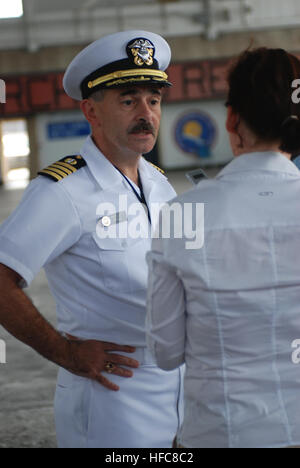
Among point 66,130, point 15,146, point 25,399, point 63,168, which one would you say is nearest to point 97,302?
point 63,168

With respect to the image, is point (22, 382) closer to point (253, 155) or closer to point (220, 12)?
point (253, 155)

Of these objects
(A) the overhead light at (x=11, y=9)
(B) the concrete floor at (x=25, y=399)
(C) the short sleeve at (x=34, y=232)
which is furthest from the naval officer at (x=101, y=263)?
(A) the overhead light at (x=11, y=9)

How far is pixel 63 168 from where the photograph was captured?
1609mm

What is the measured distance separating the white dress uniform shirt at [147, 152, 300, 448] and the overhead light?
20035 millimetres

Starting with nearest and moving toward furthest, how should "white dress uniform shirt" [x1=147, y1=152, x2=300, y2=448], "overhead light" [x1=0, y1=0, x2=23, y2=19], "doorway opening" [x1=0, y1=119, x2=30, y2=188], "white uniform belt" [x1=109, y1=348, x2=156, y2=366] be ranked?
1. "white dress uniform shirt" [x1=147, y1=152, x2=300, y2=448]
2. "white uniform belt" [x1=109, y1=348, x2=156, y2=366]
3. "overhead light" [x1=0, y1=0, x2=23, y2=19]
4. "doorway opening" [x1=0, y1=119, x2=30, y2=188]

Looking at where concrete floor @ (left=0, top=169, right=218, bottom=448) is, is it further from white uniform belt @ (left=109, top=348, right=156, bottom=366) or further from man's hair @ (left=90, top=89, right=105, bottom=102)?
man's hair @ (left=90, top=89, right=105, bottom=102)

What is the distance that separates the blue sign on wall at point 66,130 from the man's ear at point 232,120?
19205 millimetres

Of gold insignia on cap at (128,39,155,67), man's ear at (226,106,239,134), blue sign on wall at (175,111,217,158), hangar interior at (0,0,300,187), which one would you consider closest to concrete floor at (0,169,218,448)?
gold insignia on cap at (128,39,155,67)

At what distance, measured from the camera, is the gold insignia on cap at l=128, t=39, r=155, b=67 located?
1.68m

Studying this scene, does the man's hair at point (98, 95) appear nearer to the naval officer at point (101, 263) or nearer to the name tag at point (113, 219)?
the naval officer at point (101, 263)

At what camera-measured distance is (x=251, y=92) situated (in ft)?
3.82

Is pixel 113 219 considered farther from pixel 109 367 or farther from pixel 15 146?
pixel 15 146
